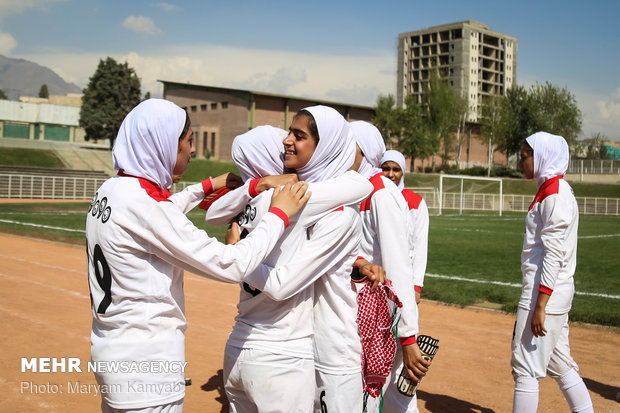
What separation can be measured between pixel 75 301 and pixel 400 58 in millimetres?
112623

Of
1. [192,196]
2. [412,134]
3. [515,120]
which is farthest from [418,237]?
[515,120]

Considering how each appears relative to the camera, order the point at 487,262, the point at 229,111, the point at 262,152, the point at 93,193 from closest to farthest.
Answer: the point at 262,152
the point at 487,262
the point at 93,193
the point at 229,111

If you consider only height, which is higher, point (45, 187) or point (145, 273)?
point (45, 187)

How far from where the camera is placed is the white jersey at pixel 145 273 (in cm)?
248

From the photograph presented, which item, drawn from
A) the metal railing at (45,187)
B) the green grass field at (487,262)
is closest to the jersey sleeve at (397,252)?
the green grass field at (487,262)

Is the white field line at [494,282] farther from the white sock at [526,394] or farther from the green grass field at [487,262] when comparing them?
the white sock at [526,394]

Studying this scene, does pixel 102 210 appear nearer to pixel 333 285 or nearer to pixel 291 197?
pixel 291 197

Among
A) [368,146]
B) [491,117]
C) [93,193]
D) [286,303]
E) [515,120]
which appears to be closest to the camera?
[286,303]

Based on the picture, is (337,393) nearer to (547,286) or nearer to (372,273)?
(372,273)

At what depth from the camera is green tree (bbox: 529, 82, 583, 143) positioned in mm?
64188

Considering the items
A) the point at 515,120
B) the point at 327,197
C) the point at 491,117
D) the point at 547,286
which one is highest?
the point at 491,117

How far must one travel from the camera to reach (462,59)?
4126 inches

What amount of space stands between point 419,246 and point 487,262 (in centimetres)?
1101

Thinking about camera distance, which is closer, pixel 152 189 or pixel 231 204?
pixel 152 189
